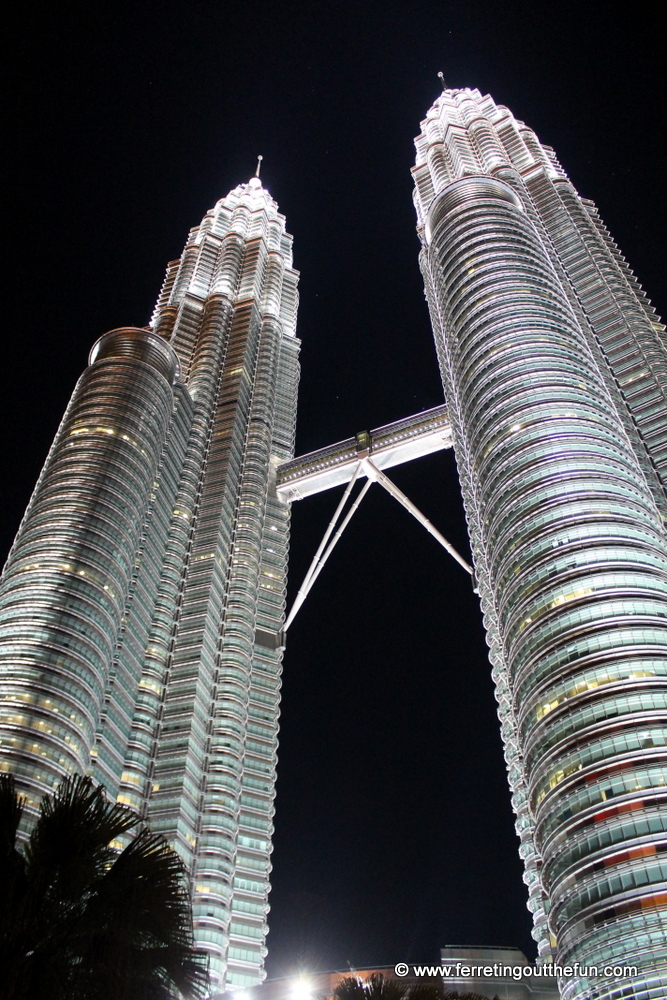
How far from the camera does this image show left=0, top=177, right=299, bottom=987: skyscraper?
68.5 metres

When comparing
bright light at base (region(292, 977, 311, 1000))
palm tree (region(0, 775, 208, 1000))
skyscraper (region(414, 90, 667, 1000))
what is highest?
skyscraper (region(414, 90, 667, 1000))

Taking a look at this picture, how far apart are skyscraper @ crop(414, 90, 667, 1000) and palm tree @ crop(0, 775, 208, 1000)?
36583 mm

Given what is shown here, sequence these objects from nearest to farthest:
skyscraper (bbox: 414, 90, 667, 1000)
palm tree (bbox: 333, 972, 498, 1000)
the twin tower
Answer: palm tree (bbox: 333, 972, 498, 1000), skyscraper (bbox: 414, 90, 667, 1000), the twin tower

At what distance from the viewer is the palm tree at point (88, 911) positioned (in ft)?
39.4

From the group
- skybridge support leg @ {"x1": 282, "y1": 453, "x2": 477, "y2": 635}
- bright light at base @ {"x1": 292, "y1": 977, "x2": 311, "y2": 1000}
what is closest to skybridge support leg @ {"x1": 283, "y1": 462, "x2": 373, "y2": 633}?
skybridge support leg @ {"x1": 282, "y1": 453, "x2": 477, "y2": 635}

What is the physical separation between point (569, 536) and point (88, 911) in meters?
53.9

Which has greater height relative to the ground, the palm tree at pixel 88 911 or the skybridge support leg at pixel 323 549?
the skybridge support leg at pixel 323 549

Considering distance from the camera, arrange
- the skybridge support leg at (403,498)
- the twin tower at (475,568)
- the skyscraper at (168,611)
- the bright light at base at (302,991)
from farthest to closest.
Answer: the skybridge support leg at (403,498) < the skyscraper at (168,611) < the twin tower at (475,568) < the bright light at base at (302,991)

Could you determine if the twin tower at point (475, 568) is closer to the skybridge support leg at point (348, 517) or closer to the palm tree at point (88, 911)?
the skybridge support leg at point (348, 517)

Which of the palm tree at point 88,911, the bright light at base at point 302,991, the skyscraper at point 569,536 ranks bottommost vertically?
the palm tree at point 88,911

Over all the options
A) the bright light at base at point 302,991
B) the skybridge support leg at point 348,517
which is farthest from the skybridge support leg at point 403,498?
the bright light at base at point 302,991

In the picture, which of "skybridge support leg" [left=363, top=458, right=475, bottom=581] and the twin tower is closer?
the twin tower

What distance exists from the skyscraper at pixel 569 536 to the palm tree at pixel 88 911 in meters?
36.6

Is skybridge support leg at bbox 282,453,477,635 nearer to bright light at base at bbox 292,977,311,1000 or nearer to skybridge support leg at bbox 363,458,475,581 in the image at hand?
skybridge support leg at bbox 363,458,475,581
